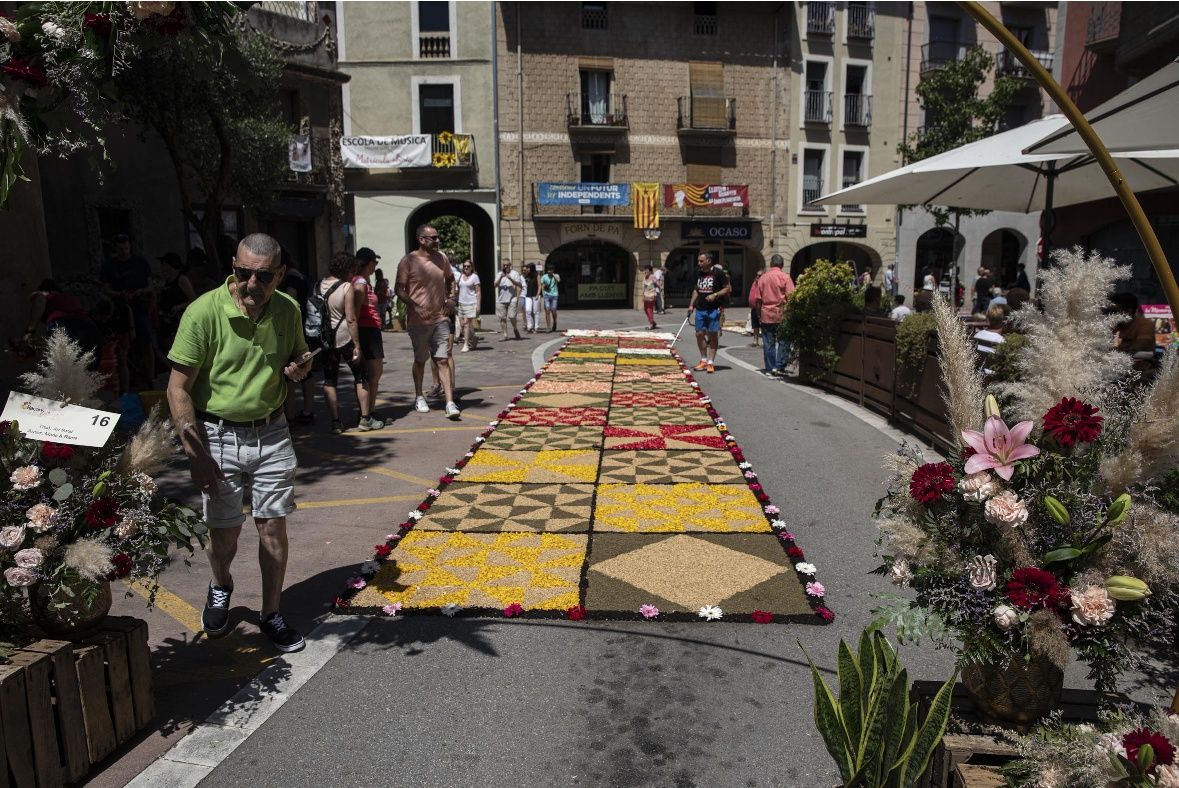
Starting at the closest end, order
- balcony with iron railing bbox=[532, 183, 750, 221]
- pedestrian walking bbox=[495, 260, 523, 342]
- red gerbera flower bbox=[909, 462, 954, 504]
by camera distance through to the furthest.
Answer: red gerbera flower bbox=[909, 462, 954, 504]
pedestrian walking bbox=[495, 260, 523, 342]
balcony with iron railing bbox=[532, 183, 750, 221]

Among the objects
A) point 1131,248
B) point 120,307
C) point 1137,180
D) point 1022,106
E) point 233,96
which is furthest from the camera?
point 1022,106

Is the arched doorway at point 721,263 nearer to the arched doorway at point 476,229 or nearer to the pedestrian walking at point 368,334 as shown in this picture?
the arched doorway at point 476,229

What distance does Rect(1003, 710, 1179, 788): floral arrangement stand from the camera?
1.74 metres

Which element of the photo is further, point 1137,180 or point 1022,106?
point 1022,106

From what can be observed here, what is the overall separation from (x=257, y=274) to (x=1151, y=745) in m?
3.43

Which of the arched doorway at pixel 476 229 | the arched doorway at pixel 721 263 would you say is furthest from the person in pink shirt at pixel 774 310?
the arched doorway at pixel 721 263

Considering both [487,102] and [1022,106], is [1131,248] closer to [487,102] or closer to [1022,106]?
[1022,106]

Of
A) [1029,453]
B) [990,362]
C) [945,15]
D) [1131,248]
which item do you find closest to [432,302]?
[990,362]

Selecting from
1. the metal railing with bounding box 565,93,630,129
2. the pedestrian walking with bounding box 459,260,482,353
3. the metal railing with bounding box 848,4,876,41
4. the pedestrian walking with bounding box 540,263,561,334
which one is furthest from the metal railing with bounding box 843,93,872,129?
the pedestrian walking with bounding box 459,260,482,353

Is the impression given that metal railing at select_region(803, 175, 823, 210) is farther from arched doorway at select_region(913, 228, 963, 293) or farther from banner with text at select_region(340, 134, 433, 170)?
banner with text at select_region(340, 134, 433, 170)

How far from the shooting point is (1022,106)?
1315 inches

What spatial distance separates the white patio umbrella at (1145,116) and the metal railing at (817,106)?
29.2 m

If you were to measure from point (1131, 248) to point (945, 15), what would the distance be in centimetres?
1880

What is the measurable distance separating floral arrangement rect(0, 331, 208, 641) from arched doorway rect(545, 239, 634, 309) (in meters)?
29.7
